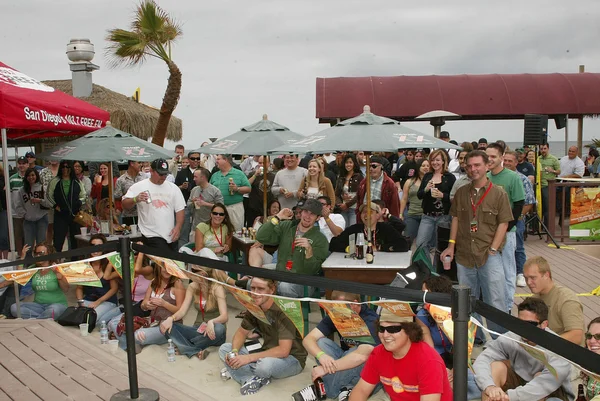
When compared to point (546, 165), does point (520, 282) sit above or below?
below

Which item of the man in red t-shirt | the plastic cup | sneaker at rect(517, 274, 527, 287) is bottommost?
the plastic cup

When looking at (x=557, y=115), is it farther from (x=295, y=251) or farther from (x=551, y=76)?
(x=295, y=251)

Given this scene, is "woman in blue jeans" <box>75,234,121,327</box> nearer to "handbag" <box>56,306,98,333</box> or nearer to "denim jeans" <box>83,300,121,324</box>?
"denim jeans" <box>83,300,121,324</box>

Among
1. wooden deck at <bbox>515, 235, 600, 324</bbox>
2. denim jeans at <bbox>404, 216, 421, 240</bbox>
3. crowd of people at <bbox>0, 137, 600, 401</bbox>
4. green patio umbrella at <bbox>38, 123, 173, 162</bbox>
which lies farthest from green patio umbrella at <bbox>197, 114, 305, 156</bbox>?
wooden deck at <bbox>515, 235, 600, 324</bbox>

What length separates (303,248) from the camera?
244 inches

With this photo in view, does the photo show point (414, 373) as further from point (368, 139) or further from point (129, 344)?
point (368, 139)

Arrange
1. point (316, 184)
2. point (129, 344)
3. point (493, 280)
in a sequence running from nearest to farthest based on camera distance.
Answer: point (129, 344) → point (493, 280) → point (316, 184)

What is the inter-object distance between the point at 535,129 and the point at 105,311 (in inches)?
296

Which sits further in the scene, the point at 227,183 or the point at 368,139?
the point at 227,183

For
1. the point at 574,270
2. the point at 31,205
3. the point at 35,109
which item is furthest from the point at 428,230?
the point at 31,205

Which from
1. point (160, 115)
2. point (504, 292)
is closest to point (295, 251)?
point (504, 292)

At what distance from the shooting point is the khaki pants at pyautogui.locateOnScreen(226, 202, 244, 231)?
8.82 meters

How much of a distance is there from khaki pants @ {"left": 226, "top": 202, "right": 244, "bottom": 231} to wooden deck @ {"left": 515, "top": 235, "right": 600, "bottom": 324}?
412cm

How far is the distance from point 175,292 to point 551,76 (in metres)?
19.1
